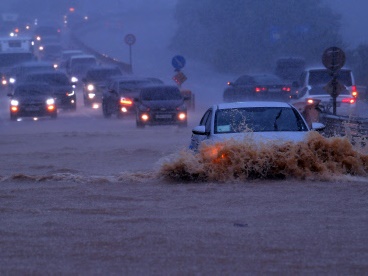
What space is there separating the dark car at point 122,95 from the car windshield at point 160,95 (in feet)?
10.2

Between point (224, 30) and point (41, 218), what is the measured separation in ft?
232

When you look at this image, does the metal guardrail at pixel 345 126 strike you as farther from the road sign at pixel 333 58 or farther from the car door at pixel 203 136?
the car door at pixel 203 136

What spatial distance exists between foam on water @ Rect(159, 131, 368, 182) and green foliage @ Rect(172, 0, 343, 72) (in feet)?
171

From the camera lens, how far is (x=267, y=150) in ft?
41.2

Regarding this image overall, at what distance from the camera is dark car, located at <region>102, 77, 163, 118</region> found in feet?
120

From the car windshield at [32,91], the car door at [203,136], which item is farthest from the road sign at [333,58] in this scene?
the car windshield at [32,91]

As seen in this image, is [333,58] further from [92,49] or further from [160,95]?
[92,49]

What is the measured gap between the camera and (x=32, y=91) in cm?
3738

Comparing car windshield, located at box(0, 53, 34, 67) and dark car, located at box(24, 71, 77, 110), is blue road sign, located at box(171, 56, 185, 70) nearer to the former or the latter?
dark car, located at box(24, 71, 77, 110)

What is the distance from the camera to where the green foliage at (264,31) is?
69938mm

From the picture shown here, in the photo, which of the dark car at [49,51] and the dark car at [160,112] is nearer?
the dark car at [160,112]

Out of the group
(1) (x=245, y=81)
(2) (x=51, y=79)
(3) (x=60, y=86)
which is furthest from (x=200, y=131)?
(2) (x=51, y=79)

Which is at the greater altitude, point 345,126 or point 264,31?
point 264,31

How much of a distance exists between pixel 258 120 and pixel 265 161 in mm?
1752
